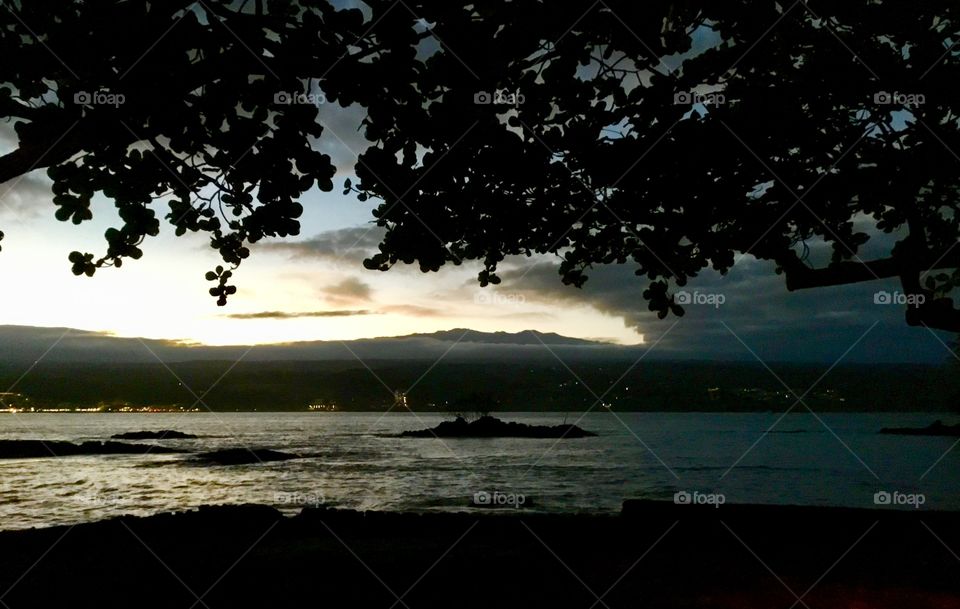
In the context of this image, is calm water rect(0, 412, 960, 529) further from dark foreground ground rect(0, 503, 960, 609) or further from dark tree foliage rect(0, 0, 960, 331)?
dark tree foliage rect(0, 0, 960, 331)

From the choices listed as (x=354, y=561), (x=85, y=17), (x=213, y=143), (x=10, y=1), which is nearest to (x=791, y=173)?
(x=213, y=143)

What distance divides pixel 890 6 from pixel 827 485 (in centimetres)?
5638

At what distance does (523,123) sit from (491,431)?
410 feet

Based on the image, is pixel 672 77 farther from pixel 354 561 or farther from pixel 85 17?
pixel 354 561

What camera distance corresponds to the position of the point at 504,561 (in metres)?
9.81

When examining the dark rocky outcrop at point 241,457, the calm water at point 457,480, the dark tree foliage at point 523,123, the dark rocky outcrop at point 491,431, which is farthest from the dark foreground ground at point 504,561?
the dark rocky outcrop at point 491,431

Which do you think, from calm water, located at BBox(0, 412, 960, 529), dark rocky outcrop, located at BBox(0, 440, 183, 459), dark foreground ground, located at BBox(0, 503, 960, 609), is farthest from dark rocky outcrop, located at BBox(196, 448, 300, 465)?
dark foreground ground, located at BBox(0, 503, 960, 609)

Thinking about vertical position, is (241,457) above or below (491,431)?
above

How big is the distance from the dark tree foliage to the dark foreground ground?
3.16 metres

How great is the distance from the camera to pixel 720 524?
468 inches

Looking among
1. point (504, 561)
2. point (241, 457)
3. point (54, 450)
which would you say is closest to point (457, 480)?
point (241, 457)

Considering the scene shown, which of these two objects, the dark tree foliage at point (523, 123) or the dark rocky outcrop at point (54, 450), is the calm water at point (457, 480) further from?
the dark tree foliage at point (523, 123)

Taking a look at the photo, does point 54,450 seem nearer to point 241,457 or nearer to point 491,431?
point 241,457

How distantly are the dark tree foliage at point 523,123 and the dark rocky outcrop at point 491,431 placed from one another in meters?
121
